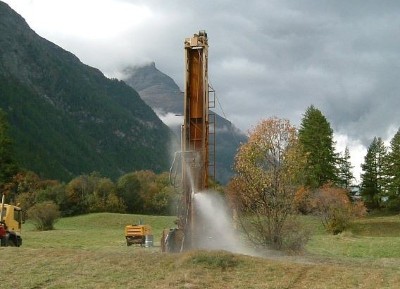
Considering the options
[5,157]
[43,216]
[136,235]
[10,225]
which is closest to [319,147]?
[43,216]

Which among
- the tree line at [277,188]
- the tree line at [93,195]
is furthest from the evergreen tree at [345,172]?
the tree line at [93,195]

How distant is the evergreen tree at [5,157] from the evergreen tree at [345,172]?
4800 centimetres

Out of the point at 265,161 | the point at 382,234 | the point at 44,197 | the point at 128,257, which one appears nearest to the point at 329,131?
the point at 382,234

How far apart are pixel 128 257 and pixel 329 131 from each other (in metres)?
62.3

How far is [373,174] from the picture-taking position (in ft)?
275

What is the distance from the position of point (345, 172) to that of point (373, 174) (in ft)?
16.7

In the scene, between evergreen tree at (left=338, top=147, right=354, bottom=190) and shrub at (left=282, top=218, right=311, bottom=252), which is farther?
evergreen tree at (left=338, top=147, right=354, bottom=190)

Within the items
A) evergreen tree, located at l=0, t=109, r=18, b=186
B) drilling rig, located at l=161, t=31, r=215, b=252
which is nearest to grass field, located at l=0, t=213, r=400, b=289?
drilling rig, located at l=161, t=31, r=215, b=252

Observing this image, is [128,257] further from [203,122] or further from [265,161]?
[265,161]

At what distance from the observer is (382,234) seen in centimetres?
5728

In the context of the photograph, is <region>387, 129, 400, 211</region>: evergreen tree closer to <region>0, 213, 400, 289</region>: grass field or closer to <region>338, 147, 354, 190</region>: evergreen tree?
<region>338, 147, 354, 190</region>: evergreen tree

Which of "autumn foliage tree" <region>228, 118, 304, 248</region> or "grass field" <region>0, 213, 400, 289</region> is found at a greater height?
"autumn foliage tree" <region>228, 118, 304, 248</region>

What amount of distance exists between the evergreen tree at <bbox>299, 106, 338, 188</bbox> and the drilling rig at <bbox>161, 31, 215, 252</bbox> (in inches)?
2034

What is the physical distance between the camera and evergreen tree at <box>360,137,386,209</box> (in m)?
82.8
